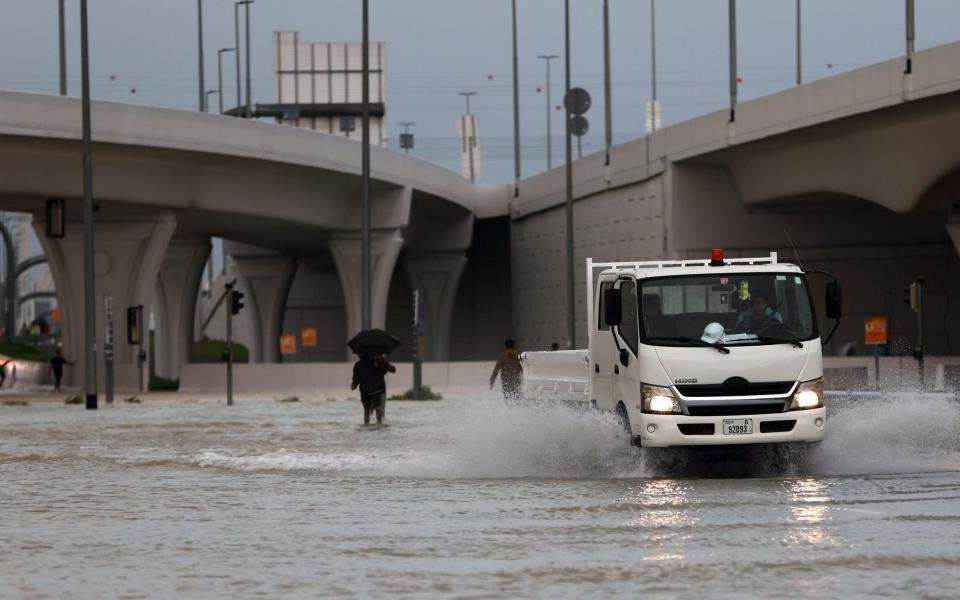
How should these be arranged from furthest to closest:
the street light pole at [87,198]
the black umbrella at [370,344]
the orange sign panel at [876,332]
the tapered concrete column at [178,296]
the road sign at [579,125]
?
1. the road sign at [579,125]
2. the tapered concrete column at [178,296]
3. the orange sign panel at [876,332]
4. the street light pole at [87,198]
5. the black umbrella at [370,344]

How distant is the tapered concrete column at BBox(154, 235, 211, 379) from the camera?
6725cm

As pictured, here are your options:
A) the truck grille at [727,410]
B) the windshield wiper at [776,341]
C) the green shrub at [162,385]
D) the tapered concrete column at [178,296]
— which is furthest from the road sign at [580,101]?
the truck grille at [727,410]

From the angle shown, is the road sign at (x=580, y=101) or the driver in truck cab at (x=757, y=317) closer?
the driver in truck cab at (x=757, y=317)

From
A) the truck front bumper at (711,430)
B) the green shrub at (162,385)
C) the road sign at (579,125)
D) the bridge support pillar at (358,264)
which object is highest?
the road sign at (579,125)

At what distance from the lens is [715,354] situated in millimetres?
16547

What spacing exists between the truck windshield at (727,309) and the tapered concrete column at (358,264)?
45.3 metres

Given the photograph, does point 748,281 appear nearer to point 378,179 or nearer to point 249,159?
point 249,159

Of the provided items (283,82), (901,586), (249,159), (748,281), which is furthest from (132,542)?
(283,82)

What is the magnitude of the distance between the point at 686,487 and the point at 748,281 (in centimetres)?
237

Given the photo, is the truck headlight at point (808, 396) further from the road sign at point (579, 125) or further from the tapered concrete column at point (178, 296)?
the road sign at point (579, 125)

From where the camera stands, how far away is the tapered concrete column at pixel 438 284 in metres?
78.6

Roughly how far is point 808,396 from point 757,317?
3.07 feet

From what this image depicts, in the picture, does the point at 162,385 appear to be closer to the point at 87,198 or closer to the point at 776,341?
the point at 87,198

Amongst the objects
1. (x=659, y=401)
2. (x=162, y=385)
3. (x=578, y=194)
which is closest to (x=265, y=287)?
(x=162, y=385)
